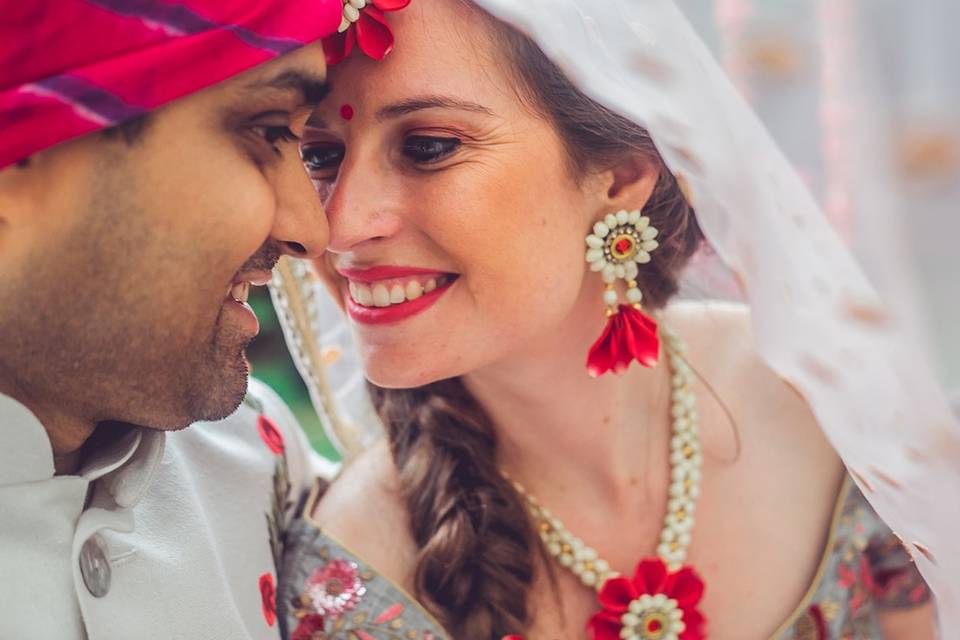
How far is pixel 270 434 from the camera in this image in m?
1.73

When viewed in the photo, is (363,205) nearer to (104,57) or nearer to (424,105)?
(424,105)

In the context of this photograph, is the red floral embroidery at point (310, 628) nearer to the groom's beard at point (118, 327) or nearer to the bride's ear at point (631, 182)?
the groom's beard at point (118, 327)

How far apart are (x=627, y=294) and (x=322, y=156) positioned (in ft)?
1.51

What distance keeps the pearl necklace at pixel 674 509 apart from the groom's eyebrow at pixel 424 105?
1.97ft

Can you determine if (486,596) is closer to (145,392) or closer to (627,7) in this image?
(145,392)

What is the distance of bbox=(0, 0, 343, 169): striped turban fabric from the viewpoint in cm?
110

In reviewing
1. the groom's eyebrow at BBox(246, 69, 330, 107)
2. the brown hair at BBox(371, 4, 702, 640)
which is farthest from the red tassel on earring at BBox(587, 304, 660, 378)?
the groom's eyebrow at BBox(246, 69, 330, 107)

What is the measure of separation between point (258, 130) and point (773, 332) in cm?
61

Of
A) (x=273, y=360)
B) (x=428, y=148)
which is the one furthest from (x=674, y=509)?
(x=273, y=360)

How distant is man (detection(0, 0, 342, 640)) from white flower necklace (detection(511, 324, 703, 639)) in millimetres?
574

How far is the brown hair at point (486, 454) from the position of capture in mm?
1590

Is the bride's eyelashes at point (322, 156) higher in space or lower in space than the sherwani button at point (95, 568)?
higher

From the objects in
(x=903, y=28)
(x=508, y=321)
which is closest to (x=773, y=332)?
(x=508, y=321)


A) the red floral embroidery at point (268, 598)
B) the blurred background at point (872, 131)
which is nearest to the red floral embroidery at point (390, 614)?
the red floral embroidery at point (268, 598)
